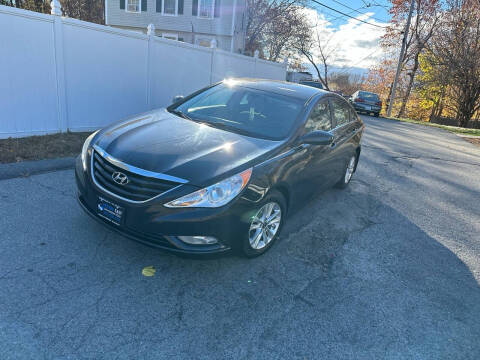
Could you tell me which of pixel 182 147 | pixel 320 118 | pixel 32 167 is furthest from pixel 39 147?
pixel 320 118

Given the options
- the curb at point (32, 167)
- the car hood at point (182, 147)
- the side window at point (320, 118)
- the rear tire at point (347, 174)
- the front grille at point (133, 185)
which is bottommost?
the curb at point (32, 167)

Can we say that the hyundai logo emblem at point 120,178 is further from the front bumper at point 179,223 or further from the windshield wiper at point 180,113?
the windshield wiper at point 180,113

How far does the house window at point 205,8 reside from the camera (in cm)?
2242

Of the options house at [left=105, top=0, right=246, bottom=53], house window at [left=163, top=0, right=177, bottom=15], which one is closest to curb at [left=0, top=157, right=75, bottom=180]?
house at [left=105, top=0, right=246, bottom=53]

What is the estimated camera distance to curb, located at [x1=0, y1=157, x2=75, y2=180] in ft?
15.5

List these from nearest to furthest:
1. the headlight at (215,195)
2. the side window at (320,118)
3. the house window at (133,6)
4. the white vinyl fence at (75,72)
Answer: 1. the headlight at (215,195)
2. the side window at (320,118)
3. the white vinyl fence at (75,72)
4. the house window at (133,6)

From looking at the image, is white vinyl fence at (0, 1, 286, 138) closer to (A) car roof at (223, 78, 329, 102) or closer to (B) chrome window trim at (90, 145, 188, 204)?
(A) car roof at (223, 78, 329, 102)

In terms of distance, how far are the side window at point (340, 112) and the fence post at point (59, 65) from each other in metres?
5.07

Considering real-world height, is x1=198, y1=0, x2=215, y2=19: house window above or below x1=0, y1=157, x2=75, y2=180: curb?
above

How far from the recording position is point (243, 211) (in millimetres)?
2875

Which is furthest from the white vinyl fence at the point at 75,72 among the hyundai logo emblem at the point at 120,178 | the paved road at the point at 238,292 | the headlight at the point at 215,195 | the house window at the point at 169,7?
the house window at the point at 169,7

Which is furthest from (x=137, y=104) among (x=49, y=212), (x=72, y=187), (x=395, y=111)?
(x=395, y=111)

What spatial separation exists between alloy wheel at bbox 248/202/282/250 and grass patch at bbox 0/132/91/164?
4039mm

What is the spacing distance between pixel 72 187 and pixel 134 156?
208 cm
